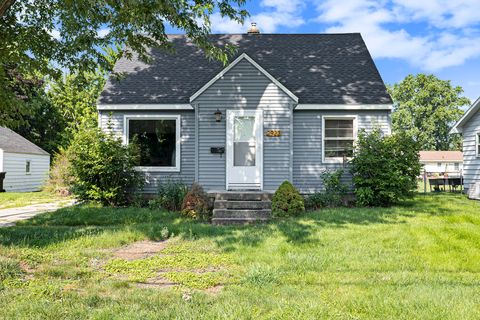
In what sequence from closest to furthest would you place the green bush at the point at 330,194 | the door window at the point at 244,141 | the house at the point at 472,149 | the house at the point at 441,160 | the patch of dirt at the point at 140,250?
the patch of dirt at the point at 140,250 → the green bush at the point at 330,194 → the door window at the point at 244,141 → the house at the point at 472,149 → the house at the point at 441,160

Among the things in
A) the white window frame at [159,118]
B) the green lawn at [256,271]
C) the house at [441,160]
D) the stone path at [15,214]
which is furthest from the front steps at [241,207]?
the house at [441,160]

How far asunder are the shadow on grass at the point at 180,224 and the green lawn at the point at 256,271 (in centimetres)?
4

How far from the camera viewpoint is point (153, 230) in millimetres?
7027

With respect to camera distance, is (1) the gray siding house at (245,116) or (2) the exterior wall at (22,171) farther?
(2) the exterior wall at (22,171)

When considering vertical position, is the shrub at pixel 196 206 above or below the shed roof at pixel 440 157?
below

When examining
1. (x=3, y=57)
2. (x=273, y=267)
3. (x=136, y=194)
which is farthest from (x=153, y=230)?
(x=3, y=57)

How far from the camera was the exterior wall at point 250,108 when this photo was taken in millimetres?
10461

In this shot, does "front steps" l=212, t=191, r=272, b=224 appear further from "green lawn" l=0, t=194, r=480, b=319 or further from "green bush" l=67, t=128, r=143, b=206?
"green bush" l=67, t=128, r=143, b=206

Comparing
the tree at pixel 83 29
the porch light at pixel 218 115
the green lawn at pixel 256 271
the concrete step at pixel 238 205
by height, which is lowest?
the green lawn at pixel 256 271

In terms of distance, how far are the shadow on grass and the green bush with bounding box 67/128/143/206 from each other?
546 millimetres

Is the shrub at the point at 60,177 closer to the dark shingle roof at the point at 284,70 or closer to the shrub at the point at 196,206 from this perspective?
the dark shingle roof at the point at 284,70

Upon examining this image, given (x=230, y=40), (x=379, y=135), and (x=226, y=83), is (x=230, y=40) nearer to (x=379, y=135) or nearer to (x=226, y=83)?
(x=226, y=83)

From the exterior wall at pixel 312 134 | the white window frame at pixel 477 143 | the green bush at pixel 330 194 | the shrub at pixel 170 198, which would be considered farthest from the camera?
the white window frame at pixel 477 143

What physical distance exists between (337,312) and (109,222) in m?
6.48
